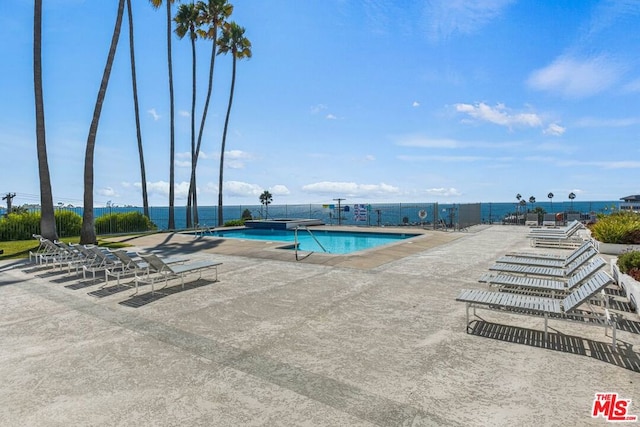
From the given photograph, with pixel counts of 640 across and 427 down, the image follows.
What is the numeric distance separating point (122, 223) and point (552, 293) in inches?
805

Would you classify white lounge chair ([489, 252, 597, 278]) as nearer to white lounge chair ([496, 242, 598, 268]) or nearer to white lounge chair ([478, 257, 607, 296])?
white lounge chair ([496, 242, 598, 268])

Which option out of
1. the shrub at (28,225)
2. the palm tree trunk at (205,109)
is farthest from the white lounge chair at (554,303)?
A: the palm tree trunk at (205,109)

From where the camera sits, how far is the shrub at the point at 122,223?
60.8 ft

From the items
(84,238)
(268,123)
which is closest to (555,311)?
(84,238)

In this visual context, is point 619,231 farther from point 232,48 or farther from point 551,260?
point 232,48

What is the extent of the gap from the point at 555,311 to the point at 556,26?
12.1m

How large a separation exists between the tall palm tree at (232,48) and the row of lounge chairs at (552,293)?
21717 millimetres

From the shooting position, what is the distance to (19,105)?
49.3 ft

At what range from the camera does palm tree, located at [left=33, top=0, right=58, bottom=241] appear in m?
13.0

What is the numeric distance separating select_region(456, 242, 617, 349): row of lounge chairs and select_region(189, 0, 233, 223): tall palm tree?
69.2ft

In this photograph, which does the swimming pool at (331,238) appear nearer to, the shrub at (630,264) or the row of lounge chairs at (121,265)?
the row of lounge chairs at (121,265)

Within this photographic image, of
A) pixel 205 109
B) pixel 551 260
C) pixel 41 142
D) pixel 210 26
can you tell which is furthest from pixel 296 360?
pixel 210 26

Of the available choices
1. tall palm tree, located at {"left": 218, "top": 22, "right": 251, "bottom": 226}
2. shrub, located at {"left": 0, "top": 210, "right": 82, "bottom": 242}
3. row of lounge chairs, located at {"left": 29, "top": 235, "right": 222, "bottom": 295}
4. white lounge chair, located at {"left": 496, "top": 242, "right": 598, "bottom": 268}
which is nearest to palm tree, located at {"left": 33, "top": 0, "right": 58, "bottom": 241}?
shrub, located at {"left": 0, "top": 210, "right": 82, "bottom": 242}

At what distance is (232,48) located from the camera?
2642 cm
